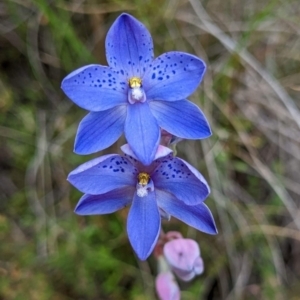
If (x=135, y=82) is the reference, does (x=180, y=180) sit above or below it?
below

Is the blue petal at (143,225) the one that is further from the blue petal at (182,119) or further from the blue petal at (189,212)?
the blue petal at (182,119)

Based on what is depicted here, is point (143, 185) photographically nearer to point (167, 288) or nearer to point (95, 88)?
point (95, 88)

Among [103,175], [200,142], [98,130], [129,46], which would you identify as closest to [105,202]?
[103,175]

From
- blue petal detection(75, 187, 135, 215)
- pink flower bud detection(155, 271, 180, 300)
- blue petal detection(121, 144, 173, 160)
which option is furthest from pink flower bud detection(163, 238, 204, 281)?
blue petal detection(121, 144, 173, 160)

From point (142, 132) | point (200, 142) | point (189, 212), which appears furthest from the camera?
point (200, 142)

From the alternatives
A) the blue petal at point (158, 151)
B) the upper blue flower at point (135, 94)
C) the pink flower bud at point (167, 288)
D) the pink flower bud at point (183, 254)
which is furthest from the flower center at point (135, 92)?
the pink flower bud at point (167, 288)

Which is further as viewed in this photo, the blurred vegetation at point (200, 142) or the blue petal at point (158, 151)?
the blurred vegetation at point (200, 142)

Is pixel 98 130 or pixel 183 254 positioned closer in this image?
pixel 98 130
